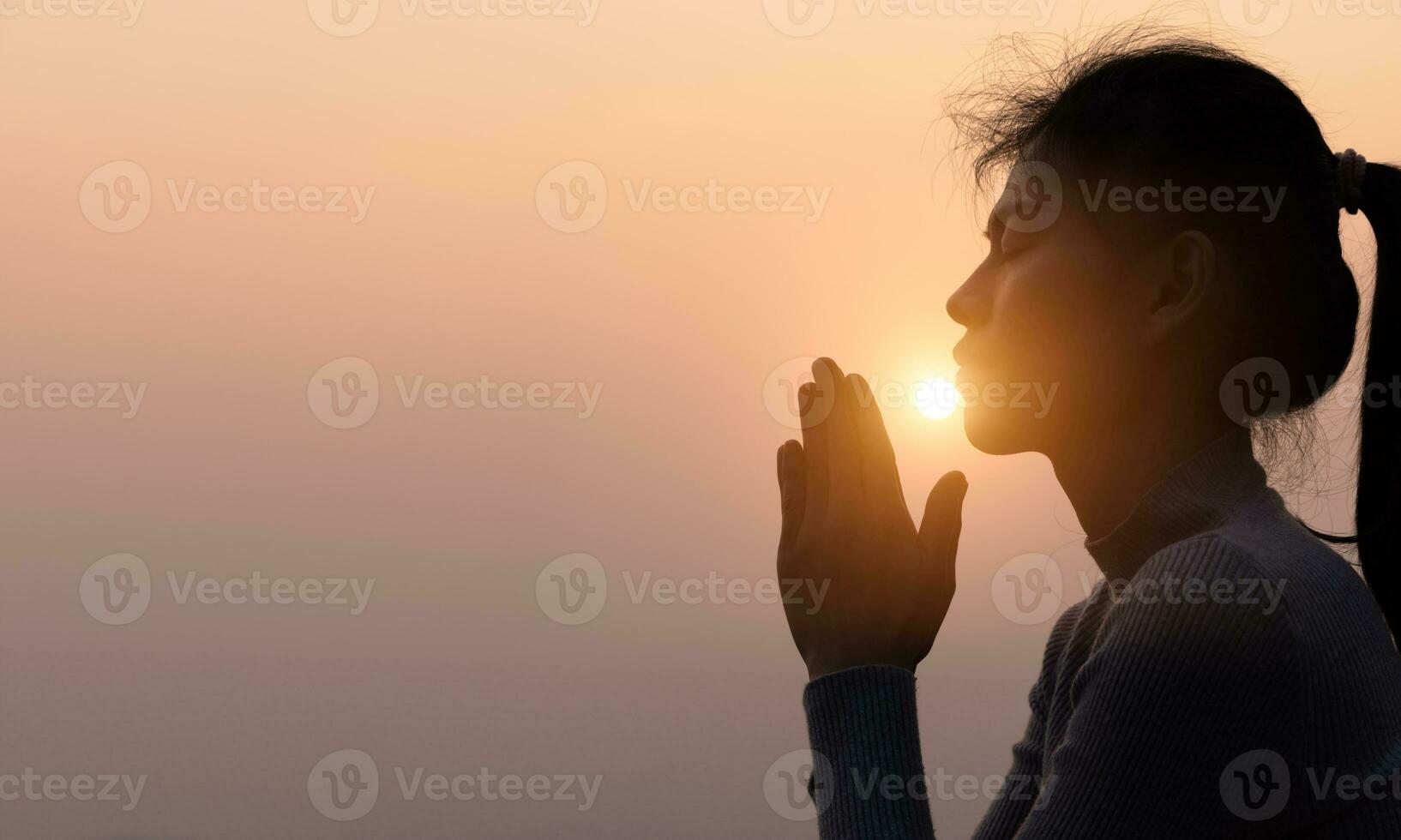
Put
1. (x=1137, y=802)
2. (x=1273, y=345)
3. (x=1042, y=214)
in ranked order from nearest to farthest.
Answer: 1. (x=1137, y=802)
2. (x=1273, y=345)
3. (x=1042, y=214)

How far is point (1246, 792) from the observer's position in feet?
2.99

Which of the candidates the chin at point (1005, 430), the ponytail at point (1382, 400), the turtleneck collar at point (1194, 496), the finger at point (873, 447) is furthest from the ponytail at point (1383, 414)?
the finger at point (873, 447)

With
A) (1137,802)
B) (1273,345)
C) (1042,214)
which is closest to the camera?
(1137,802)

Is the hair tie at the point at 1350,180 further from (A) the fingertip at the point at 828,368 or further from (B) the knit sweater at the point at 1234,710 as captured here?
(A) the fingertip at the point at 828,368

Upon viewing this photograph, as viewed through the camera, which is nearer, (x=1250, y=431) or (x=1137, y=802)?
(x=1137, y=802)

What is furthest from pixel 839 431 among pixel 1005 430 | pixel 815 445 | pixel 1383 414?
pixel 1383 414

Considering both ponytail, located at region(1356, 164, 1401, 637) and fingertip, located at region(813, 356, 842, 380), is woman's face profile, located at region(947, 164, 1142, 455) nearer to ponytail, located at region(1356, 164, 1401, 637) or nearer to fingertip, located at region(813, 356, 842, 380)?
fingertip, located at region(813, 356, 842, 380)

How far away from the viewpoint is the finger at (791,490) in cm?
116

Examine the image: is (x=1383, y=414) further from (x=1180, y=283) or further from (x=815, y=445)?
(x=815, y=445)

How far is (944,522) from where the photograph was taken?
1.14 meters

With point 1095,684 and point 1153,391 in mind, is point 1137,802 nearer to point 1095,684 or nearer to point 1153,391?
point 1095,684

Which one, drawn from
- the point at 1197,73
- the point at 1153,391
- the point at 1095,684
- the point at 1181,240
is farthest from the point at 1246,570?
the point at 1197,73

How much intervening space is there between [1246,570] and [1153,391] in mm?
248

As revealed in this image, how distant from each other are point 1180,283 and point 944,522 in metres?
0.31
